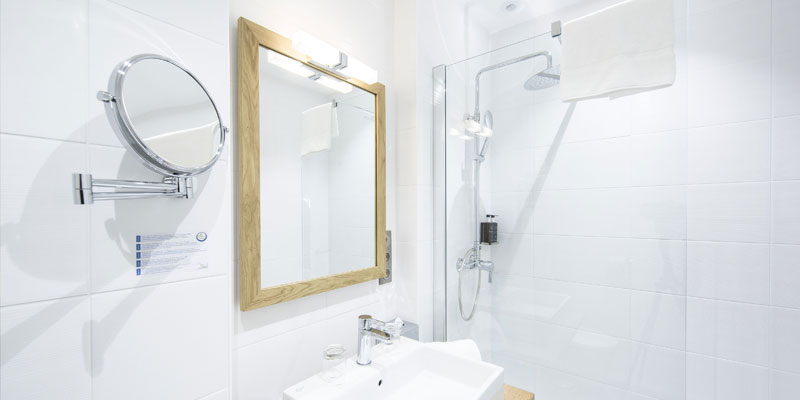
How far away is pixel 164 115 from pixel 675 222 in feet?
5.25

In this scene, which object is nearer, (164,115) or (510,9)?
(164,115)

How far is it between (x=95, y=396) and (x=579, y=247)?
1.55m

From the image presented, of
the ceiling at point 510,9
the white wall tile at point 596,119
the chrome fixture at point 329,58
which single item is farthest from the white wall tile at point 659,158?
the chrome fixture at point 329,58

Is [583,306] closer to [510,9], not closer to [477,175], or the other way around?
[477,175]

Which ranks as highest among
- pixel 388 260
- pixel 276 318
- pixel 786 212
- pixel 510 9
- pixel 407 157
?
pixel 510 9

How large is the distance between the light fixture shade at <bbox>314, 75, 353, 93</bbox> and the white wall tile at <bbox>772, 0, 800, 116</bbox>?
5.31 ft

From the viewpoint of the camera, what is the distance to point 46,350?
21.7 inches

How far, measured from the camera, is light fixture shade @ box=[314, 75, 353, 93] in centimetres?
121

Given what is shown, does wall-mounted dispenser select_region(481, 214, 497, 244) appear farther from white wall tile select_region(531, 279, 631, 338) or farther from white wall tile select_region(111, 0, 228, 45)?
white wall tile select_region(111, 0, 228, 45)

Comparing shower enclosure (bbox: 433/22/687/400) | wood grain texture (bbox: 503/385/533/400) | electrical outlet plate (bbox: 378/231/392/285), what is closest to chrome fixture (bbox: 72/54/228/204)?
electrical outlet plate (bbox: 378/231/392/285)

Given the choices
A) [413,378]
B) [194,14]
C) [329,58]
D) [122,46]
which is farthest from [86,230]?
[413,378]

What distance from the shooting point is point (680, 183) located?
3.73ft

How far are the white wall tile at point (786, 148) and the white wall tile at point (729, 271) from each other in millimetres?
284

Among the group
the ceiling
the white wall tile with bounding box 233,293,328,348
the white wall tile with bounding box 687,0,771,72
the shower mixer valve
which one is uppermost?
the ceiling
